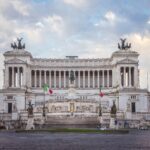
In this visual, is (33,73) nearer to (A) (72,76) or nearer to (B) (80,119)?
(A) (72,76)

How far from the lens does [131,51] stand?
180 metres

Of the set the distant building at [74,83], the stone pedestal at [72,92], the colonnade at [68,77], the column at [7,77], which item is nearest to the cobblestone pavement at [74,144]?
the distant building at [74,83]

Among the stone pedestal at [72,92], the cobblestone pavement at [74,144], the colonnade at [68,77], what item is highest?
the colonnade at [68,77]

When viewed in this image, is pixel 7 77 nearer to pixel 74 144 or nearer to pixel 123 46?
pixel 123 46

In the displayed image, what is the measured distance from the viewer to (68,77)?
592ft

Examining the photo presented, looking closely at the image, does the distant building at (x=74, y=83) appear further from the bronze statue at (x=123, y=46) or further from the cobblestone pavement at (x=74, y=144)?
the cobblestone pavement at (x=74, y=144)

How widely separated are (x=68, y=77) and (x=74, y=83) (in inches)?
145

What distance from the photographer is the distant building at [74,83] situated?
162663 millimetres

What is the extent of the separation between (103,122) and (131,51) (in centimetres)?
4730

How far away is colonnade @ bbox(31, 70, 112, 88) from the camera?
17862cm

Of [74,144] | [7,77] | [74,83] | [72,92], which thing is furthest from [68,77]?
[74,144]

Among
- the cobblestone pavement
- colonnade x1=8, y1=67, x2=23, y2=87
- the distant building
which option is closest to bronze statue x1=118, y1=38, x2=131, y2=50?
the distant building

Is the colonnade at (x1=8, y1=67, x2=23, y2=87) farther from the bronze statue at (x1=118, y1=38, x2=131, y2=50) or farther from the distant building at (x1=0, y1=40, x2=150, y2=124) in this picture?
the bronze statue at (x1=118, y1=38, x2=131, y2=50)

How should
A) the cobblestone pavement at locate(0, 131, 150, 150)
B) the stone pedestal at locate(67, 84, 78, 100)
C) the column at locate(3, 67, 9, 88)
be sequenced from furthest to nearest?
the column at locate(3, 67, 9, 88) → the stone pedestal at locate(67, 84, 78, 100) → the cobblestone pavement at locate(0, 131, 150, 150)
